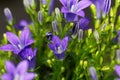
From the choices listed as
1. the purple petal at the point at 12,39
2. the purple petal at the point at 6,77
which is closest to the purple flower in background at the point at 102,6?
the purple petal at the point at 12,39

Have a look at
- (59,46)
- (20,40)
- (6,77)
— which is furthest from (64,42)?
(6,77)

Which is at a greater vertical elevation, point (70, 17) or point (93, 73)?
point (70, 17)

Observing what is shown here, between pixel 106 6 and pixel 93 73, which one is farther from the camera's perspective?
pixel 106 6

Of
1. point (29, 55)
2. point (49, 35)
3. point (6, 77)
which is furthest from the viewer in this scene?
point (49, 35)

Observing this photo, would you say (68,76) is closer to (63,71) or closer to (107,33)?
(63,71)

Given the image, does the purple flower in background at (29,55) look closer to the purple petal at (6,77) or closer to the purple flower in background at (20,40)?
the purple flower in background at (20,40)

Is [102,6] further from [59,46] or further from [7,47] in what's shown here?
[7,47]

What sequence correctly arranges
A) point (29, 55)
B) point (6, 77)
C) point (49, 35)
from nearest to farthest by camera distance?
point (6, 77) → point (29, 55) → point (49, 35)
